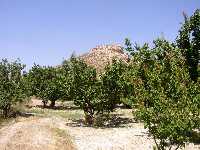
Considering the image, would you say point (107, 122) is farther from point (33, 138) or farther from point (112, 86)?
point (33, 138)

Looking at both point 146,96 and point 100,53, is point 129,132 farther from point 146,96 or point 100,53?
point 100,53

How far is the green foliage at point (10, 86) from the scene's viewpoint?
58906 millimetres

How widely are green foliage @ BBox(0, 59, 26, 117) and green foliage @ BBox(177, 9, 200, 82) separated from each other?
25.9 metres

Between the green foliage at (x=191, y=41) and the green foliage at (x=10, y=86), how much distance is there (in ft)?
85.1

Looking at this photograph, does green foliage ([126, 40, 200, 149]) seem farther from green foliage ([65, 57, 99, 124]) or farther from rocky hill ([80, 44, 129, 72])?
rocky hill ([80, 44, 129, 72])

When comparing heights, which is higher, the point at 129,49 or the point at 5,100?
the point at 129,49

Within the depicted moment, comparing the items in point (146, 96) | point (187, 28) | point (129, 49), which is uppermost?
point (187, 28)

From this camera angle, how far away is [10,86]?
197ft

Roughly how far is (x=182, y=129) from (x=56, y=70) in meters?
63.5

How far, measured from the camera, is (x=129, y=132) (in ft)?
146

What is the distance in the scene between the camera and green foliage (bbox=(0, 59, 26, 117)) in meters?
58.9

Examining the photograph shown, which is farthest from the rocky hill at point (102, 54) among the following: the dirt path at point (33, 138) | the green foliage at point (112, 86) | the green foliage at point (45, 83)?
the dirt path at point (33, 138)

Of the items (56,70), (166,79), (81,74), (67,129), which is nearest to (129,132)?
(67,129)

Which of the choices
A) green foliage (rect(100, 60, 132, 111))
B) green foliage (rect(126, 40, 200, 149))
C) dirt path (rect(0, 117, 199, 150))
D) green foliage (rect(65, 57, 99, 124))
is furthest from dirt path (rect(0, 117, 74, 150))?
green foliage (rect(126, 40, 200, 149))
